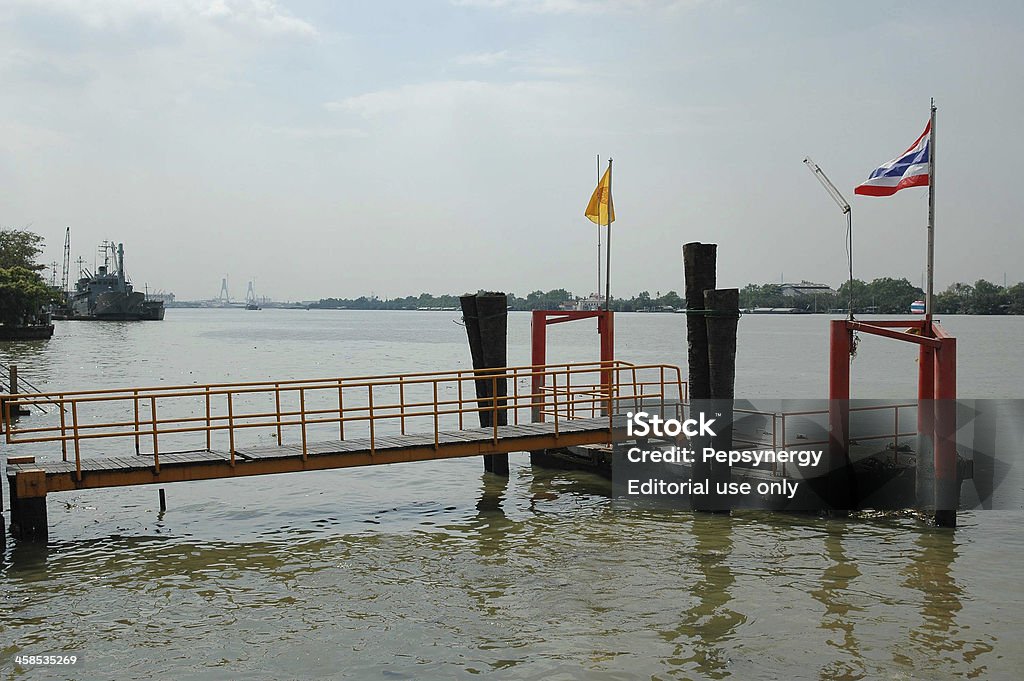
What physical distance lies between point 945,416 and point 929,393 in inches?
42.9

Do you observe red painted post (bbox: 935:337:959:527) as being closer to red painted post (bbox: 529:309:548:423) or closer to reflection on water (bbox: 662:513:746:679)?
reflection on water (bbox: 662:513:746:679)

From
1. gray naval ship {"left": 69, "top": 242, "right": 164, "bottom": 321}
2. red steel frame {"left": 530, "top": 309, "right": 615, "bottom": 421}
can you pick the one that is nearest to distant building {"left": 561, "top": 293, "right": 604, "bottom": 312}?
red steel frame {"left": 530, "top": 309, "right": 615, "bottom": 421}

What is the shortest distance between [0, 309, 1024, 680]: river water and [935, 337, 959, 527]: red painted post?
3.46 feet

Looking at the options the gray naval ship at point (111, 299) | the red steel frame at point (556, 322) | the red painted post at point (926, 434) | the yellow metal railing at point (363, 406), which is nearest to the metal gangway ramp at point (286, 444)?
the yellow metal railing at point (363, 406)

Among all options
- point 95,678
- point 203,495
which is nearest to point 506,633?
point 95,678

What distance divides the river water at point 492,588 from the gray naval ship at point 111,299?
461ft

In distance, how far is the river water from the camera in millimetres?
9836

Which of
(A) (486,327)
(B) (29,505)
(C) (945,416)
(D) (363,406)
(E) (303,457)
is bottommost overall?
(D) (363,406)

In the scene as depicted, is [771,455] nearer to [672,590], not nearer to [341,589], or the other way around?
[672,590]

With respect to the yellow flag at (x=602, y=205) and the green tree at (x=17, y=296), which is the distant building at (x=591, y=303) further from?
the green tree at (x=17, y=296)

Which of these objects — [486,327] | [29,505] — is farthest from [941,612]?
[29,505]

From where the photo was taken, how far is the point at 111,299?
148 m

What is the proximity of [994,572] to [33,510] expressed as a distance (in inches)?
529

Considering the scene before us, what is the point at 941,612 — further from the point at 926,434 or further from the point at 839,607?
the point at 926,434
